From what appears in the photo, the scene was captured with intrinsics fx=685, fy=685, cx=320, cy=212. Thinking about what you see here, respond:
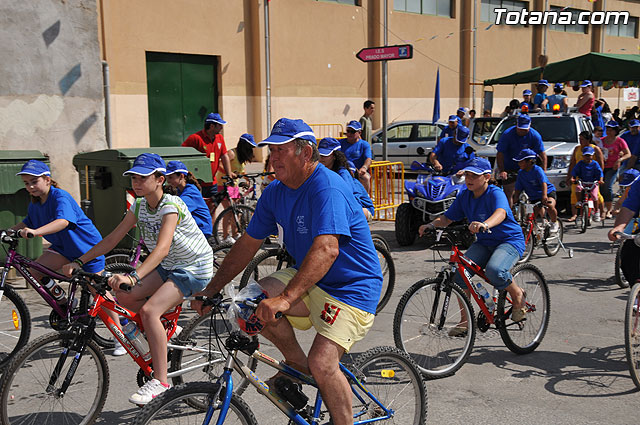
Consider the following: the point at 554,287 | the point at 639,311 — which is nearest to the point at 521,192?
the point at 554,287

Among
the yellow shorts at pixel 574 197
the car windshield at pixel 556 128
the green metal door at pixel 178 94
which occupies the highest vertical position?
the green metal door at pixel 178 94

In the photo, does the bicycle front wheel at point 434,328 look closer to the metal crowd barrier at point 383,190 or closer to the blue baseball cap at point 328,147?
the blue baseball cap at point 328,147

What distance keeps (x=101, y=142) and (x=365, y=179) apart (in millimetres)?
4493

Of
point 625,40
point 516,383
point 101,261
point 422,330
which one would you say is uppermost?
point 625,40

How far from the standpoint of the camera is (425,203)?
35.0 ft

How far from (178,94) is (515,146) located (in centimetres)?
1234

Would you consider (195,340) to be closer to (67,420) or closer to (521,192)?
(67,420)

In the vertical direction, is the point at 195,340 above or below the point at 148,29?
below

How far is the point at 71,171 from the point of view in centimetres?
1166

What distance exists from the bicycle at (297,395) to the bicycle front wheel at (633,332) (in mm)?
1987

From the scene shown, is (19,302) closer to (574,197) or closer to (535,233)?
(535,233)

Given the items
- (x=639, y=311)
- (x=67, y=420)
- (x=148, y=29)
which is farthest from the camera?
(x=148, y=29)

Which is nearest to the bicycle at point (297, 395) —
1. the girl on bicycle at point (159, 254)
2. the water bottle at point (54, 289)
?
the girl on bicycle at point (159, 254)

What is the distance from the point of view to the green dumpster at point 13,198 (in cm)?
824
